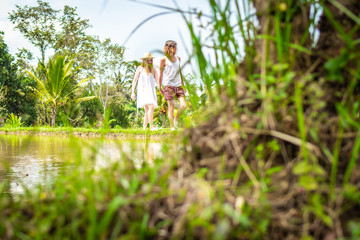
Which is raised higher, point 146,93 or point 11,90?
point 11,90

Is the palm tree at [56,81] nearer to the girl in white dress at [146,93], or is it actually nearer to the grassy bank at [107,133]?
A: the grassy bank at [107,133]

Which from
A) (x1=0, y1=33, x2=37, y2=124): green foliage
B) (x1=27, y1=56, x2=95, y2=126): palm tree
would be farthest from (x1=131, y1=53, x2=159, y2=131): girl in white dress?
(x1=0, y1=33, x2=37, y2=124): green foliage

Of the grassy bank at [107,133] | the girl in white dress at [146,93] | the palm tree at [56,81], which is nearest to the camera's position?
the girl in white dress at [146,93]

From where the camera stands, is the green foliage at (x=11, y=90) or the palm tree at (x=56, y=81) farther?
the green foliage at (x=11, y=90)

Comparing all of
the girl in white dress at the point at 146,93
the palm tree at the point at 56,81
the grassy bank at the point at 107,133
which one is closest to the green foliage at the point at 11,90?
the palm tree at the point at 56,81

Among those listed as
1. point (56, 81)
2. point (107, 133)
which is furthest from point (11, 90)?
point (107, 133)

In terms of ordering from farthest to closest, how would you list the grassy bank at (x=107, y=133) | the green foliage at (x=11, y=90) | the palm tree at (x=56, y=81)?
the green foliage at (x=11, y=90)
the palm tree at (x=56, y=81)
the grassy bank at (x=107, y=133)

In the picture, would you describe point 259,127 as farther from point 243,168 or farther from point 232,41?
point 232,41

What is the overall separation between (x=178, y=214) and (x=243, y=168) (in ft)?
0.71

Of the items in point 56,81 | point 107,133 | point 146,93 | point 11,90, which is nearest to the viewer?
point 146,93

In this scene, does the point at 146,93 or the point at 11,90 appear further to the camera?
the point at 11,90

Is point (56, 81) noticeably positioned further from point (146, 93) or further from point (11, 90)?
point (146, 93)

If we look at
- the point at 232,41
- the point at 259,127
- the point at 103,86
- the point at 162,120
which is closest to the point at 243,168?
the point at 259,127

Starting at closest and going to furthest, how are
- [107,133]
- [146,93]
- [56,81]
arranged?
[146,93] < [107,133] < [56,81]
